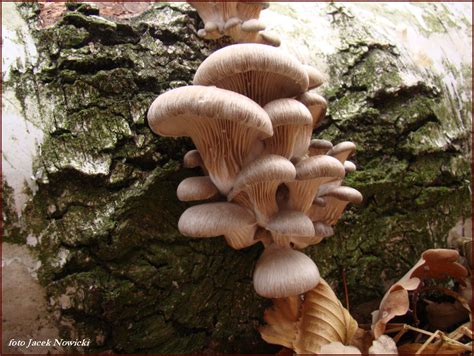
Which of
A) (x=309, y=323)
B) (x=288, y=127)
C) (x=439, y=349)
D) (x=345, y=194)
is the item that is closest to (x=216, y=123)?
(x=288, y=127)

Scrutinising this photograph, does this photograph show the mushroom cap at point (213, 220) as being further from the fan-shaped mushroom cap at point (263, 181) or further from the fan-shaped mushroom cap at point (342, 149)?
the fan-shaped mushroom cap at point (342, 149)

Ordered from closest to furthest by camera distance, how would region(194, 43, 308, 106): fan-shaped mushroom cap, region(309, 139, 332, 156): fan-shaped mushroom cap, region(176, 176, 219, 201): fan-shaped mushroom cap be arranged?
region(194, 43, 308, 106): fan-shaped mushroom cap < region(176, 176, 219, 201): fan-shaped mushroom cap < region(309, 139, 332, 156): fan-shaped mushroom cap

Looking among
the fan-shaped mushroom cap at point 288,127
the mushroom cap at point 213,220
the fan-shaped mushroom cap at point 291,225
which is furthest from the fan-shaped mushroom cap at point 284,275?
the fan-shaped mushroom cap at point 288,127

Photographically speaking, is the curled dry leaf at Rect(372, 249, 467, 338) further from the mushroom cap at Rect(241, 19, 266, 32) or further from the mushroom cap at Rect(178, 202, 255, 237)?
the mushroom cap at Rect(241, 19, 266, 32)

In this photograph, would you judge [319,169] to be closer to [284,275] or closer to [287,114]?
[287,114]

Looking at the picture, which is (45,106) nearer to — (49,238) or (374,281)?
(49,238)

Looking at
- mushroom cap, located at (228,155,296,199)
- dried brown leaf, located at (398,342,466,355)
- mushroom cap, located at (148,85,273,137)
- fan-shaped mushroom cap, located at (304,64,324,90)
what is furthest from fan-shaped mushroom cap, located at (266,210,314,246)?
dried brown leaf, located at (398,342,466,355)

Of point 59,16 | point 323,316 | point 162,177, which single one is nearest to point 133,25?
point 59,16
